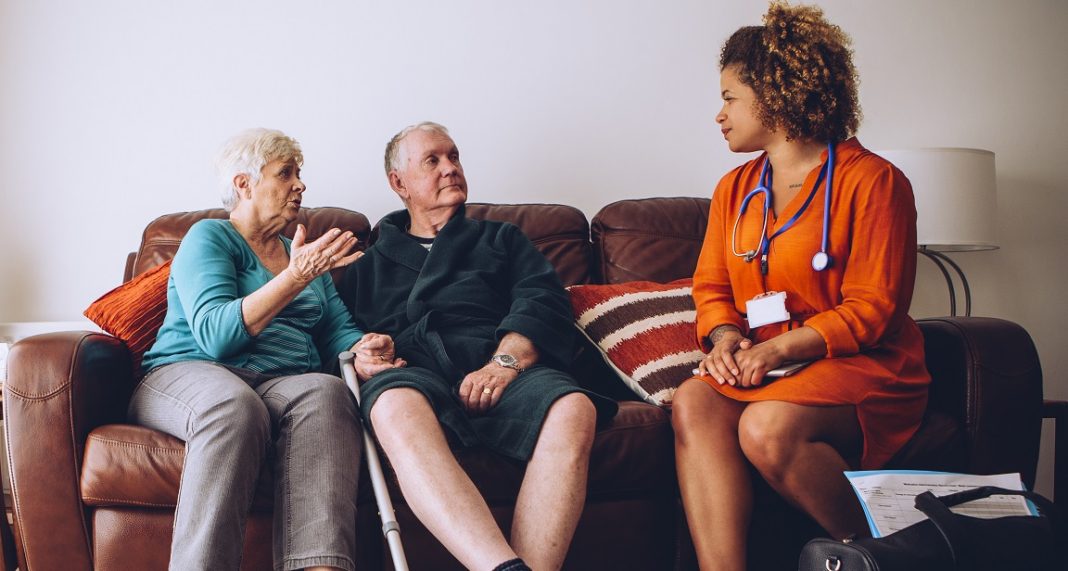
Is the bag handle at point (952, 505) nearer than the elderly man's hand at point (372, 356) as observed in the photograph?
Yes

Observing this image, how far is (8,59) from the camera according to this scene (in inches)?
106

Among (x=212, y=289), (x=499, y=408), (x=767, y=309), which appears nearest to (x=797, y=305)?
(x=767, y=309)

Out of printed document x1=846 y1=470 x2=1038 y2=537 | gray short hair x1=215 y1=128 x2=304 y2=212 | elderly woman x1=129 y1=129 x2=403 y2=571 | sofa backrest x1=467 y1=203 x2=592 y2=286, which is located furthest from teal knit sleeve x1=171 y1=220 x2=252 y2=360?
printed document x1=846 y1=470 x2=1038 y2=537

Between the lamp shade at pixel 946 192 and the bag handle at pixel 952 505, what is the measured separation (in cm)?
134

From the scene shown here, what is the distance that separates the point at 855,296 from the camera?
65.7 inches

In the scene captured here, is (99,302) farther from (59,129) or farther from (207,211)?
(59,129)

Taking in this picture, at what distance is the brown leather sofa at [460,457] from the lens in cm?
161

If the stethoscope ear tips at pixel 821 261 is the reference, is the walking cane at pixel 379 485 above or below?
below

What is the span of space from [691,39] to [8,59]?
93.6 inches

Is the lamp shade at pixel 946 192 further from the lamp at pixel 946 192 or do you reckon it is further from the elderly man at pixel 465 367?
the elderly man at pixel 465 367

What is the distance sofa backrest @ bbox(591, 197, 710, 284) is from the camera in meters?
2.45

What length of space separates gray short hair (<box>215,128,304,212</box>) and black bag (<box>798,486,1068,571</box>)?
1.50 metres

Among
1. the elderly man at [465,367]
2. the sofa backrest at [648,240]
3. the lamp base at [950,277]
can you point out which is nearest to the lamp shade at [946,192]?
the lamp base at [950,277]

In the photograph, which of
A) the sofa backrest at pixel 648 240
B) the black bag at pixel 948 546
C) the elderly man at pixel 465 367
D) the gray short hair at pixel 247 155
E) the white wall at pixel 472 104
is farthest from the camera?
the white wall at pixel 472 104
